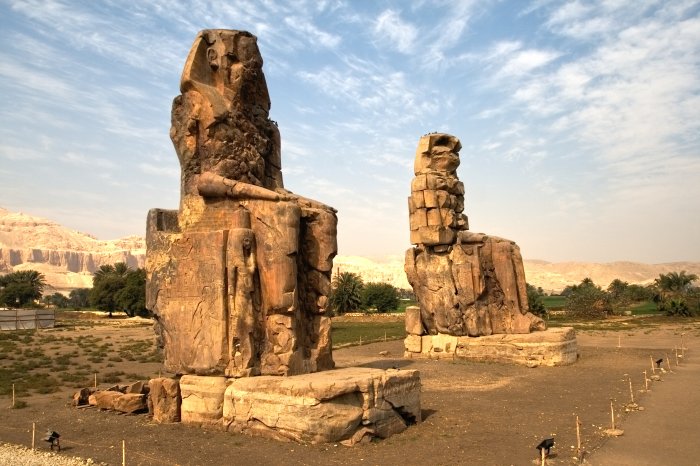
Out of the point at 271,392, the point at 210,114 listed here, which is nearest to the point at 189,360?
the point at 271,392

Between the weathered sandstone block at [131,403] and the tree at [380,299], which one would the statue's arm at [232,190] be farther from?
the tree at [380,299]

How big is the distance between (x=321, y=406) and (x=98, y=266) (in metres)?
195

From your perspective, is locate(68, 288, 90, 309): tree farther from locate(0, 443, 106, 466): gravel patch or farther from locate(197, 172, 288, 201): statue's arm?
locate(0, 443, 106, 466): gravel patch

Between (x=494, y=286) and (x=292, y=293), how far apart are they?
1050 cm

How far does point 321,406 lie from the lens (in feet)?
26.8

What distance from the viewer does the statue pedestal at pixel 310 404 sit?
8.17 m

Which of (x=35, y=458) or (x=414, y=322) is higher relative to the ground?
(x=414, y=322)

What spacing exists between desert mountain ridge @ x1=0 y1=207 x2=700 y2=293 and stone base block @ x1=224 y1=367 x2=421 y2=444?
13065 cm

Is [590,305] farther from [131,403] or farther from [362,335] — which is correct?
[131,403]

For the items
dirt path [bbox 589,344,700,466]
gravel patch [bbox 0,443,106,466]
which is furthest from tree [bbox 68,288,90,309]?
dirt path [bbox 589,344,700,466]

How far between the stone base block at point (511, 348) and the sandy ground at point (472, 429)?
4.85ft

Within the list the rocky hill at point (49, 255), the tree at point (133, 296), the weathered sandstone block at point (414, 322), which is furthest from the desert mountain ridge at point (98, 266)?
the weathered sandstone block at point (414, 322)

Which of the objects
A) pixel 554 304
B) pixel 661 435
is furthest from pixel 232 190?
pixel 554 304

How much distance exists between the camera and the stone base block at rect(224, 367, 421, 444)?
8.16 meters
